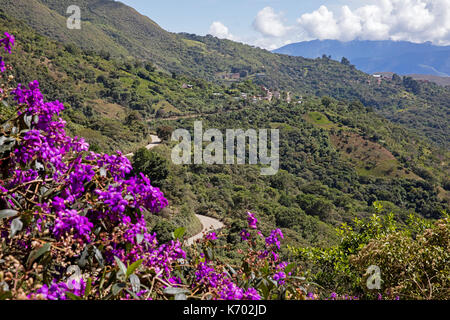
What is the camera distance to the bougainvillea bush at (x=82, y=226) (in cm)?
157

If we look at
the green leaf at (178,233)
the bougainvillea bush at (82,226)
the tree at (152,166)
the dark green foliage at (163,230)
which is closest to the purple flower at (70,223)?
the bougainvillea bush at (82,226)

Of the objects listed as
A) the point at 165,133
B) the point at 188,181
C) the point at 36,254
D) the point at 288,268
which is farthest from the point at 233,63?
the point at 36,254

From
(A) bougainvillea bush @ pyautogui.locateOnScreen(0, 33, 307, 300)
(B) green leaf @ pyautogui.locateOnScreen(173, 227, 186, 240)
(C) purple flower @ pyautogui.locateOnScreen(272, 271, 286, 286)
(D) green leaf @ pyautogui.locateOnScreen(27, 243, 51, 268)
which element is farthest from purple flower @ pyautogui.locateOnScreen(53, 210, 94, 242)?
(C) purple flower @ pyautogui.locateOnScreen(272, 271, 286, 286)

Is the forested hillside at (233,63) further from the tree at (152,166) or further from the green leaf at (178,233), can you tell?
the green leaf at (178,233)

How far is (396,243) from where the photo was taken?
3578 millimetres

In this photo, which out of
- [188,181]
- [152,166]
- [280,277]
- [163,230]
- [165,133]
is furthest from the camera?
[165,133]

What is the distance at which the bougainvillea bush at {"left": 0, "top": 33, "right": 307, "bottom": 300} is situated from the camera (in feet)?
5.14

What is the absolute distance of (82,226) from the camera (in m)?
1.58

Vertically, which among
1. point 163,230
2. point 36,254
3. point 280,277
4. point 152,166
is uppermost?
point 36,254

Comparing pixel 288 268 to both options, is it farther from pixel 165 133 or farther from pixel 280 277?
pixel 165 133

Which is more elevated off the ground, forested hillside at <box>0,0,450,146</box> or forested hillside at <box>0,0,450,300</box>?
forested hillside at <box>0,0,450,146</box>

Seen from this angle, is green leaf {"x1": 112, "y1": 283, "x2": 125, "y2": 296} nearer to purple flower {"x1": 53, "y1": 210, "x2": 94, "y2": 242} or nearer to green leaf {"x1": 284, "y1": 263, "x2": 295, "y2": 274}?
purple flower {"x1": 53, "y1": 210, "x2": 94, "y2": 242}

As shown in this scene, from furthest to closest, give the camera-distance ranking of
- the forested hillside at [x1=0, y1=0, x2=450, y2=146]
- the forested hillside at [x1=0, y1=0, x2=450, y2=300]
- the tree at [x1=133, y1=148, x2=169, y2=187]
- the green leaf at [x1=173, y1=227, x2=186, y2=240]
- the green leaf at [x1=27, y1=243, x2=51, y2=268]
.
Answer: the forested hillside at [x1=0, y1=0, x2=450, y2=146] → the tree at [x1=133, y1=148, x2=169, y2=187] → the green leaf at [x1=173, y1=227, x2=186, y2=240] → the forested hillside at [x1=0, y1=0, x2=450, y2=300] → the green leaf at [x1=27, y1=243, x2=51, y2=268]
